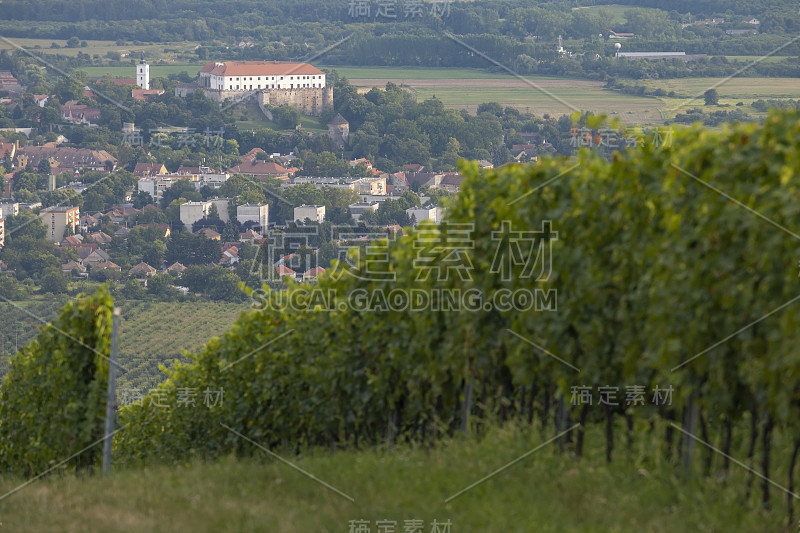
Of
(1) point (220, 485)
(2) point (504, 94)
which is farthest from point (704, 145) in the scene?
(2) point (504, 94)

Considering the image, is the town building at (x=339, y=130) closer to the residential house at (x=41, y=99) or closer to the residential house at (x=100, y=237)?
the residential house at (x=100, y=237)

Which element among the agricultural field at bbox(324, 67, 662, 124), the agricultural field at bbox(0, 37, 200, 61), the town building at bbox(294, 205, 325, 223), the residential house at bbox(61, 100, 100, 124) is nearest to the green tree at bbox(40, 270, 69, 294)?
the town building at bbox(294, 205, 325, 223)

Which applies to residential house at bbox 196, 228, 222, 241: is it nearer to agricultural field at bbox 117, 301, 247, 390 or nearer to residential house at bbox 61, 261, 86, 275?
agricultural field at bbox 117, 301, 247, 390

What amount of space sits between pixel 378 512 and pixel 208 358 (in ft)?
17.2

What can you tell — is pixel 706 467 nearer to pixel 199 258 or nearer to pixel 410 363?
pixel 410 363

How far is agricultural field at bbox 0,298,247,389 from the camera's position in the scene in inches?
1229

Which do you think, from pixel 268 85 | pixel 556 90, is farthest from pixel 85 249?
pixel 268 85

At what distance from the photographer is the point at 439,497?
4773 mm

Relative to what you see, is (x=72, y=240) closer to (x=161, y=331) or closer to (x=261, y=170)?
(x=261, y=170)

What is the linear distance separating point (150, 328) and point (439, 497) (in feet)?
108

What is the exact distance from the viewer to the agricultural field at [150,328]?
31.2 metres

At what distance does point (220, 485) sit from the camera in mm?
5496

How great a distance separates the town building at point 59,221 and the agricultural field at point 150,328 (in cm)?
857

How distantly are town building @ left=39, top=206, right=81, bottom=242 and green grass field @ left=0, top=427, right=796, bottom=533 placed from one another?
1885 inches
